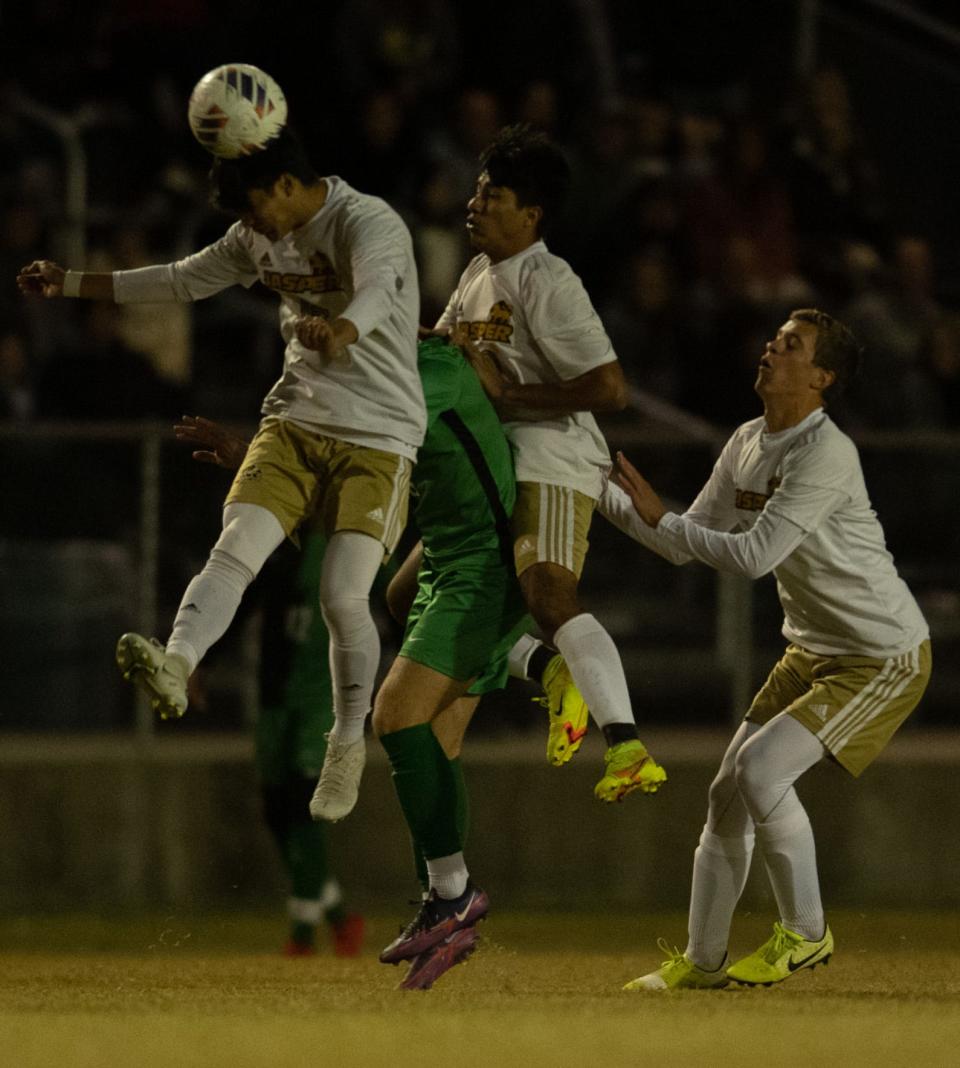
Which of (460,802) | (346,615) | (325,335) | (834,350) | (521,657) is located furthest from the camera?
(521,657)

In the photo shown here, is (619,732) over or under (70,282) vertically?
under

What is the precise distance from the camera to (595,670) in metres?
7.16

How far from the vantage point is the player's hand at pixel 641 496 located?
7312 mm

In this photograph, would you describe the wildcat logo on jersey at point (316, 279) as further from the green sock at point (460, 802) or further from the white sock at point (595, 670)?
the green sock at point (460, 802)

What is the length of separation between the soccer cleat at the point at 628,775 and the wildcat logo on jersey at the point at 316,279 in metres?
1.74

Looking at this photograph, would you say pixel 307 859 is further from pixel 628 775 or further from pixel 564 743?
pixel 628 775

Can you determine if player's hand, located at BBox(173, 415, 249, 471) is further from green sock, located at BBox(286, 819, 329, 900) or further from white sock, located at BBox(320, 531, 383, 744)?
green sock, located at BBox(286, 819, 329, 900)

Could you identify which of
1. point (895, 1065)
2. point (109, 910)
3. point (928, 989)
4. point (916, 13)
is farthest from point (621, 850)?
point (916, 13)

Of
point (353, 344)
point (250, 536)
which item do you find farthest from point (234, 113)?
point (250, 536)

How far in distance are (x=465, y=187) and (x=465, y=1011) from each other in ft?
22.5

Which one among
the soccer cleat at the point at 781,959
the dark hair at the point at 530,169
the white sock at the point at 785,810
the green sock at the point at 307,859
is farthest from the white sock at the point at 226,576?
the green sock at the point at 307,859

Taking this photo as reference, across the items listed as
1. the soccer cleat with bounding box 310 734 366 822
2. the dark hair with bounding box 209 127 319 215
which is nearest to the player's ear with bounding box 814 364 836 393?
the dark hair with bounding box 209 127 319 215

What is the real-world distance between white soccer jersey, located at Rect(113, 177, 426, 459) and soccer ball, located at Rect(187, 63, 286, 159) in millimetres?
315

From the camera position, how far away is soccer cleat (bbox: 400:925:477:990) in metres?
7.19
